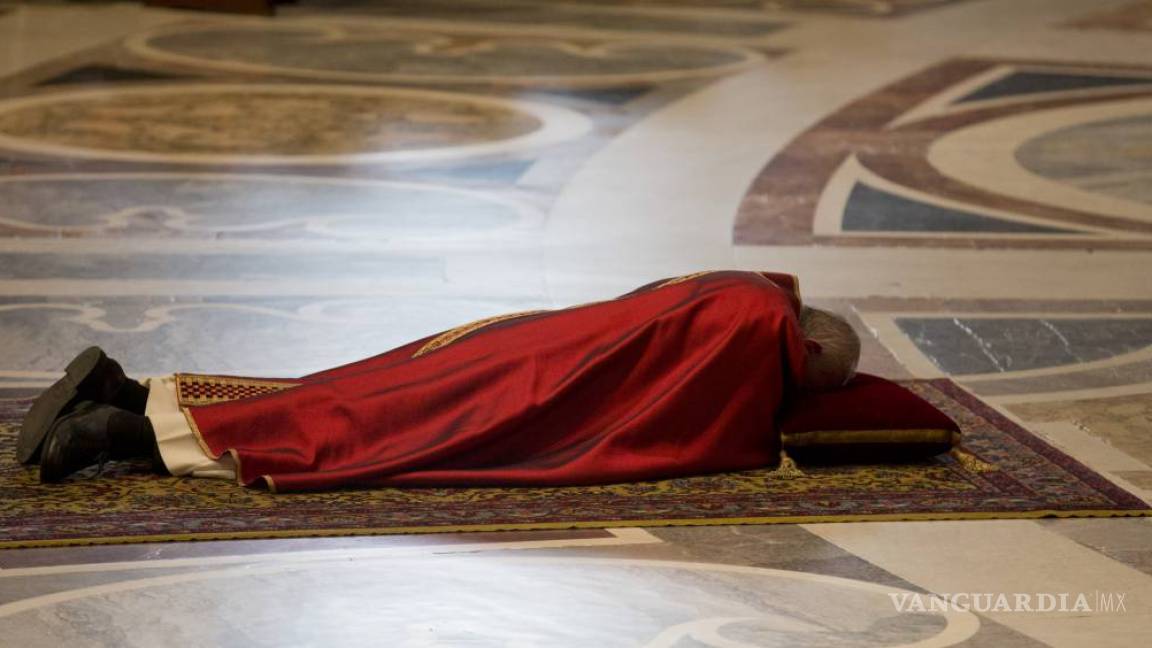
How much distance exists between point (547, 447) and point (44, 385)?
154cm

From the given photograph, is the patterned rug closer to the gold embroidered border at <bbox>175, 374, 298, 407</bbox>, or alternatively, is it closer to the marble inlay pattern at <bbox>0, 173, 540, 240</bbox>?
the gold embroidered border at <bbox>175, 374, 298, 407</bbox>

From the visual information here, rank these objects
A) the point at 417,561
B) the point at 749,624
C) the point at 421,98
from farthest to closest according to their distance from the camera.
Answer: the point at 421,98 < the point at 417,561 < the point at 749,624

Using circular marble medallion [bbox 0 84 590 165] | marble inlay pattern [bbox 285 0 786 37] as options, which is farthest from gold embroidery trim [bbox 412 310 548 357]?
marble inlay pattern [bbox 285 0 786 37]

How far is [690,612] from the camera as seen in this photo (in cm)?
320

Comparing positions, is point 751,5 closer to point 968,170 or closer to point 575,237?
point 968,170

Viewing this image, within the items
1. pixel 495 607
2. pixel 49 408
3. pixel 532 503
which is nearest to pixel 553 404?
pixel 532 503

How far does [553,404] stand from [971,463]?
3.18 feet

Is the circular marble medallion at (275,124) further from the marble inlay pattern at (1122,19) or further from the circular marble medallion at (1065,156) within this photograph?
the marble inlay pattern at (1122,19)

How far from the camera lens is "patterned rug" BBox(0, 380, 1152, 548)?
3.54 metres

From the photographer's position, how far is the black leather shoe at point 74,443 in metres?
3.69

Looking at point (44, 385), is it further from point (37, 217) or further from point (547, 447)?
point (37, 217)

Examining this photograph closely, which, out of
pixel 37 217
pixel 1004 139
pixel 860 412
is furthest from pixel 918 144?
pixel 860 412

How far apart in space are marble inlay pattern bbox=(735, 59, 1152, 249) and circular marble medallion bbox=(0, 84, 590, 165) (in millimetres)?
1454

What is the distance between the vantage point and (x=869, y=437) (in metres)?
3.90
